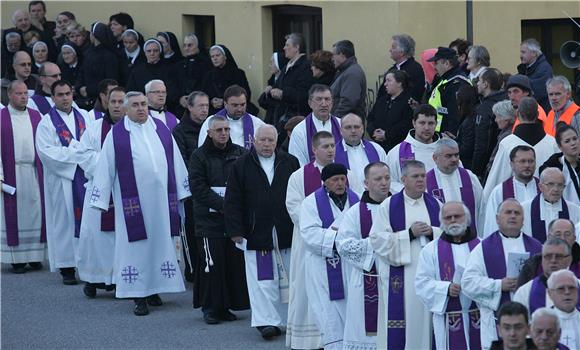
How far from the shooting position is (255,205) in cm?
1396

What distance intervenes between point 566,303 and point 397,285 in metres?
2.05

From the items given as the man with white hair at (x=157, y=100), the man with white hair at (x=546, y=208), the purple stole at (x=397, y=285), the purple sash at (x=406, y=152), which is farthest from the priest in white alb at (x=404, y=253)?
the man with white hair at (x=157, y=100)

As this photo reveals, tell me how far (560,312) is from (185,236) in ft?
20.1

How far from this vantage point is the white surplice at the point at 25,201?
17641 millimetres

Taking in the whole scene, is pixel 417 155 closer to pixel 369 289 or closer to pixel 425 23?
pixel 369 289

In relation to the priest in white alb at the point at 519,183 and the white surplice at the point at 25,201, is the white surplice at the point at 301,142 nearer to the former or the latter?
the priest in white alb at the point at 519,183

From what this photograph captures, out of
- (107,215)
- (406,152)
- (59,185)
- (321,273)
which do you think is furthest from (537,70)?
(59,185)

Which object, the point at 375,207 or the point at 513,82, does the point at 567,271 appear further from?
the point at 513,82

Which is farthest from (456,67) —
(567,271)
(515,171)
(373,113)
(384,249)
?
(567,271)

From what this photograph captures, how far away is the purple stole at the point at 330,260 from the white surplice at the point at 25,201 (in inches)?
220

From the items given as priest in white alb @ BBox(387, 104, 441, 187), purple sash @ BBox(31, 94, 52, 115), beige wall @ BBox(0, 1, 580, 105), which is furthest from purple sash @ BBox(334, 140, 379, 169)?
purple sash @ BBox(31, 94, 52, 115)

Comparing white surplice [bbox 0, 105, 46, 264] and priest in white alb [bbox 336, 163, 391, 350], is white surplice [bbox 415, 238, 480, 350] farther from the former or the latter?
white surplice [bbox 0, 105, 46, 264]

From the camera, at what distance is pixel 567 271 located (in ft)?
34.3

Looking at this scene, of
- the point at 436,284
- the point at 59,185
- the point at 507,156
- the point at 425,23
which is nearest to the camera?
the point at 436,284
